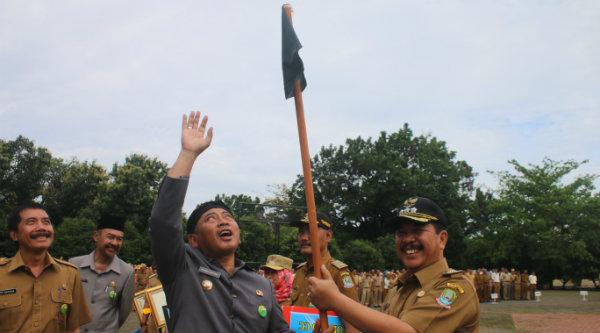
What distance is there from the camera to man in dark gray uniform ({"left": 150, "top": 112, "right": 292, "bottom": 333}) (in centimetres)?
296

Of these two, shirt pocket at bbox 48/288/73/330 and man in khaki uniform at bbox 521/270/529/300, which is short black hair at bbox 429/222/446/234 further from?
man in khaki uniform at bbox 521/270/529/300

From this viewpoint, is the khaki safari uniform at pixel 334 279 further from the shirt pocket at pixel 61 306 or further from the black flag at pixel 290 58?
the black flag at pixel 290 58

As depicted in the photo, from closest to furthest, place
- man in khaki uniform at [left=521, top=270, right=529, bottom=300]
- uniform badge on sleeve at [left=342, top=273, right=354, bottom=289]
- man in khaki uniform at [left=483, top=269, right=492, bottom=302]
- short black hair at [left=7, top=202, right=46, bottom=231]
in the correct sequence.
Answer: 1. short black hair at [left=7, top=202, right=46, bottom=231]
2. uniform badge on sleeve at [left=342, top=273, right=354, bottom=289]
3. man in khaki uniform at [left=483, top=269, right=492, bottom=302]
4. man in khaki uniform at [left=521, top=270, right=529, bottom=300]

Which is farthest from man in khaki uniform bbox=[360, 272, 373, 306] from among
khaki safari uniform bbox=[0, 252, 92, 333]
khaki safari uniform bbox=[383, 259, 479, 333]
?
khaki safari uniform bbox=[383, 259, 479, 333]

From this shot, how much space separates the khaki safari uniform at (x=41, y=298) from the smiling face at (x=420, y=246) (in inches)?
111

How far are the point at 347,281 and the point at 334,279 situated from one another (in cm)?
13

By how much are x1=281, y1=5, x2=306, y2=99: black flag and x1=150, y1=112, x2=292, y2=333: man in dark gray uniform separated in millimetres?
557

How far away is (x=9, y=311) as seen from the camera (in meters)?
4.23

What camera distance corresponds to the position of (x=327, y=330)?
323 cm

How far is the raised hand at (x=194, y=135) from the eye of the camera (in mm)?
3061

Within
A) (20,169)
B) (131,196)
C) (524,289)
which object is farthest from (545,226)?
(20,169)

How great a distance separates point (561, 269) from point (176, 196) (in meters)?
43.5

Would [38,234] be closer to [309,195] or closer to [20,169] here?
[309,195]

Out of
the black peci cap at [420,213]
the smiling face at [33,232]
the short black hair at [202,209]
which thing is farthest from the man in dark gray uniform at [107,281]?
the black peci cap at [420,213]
